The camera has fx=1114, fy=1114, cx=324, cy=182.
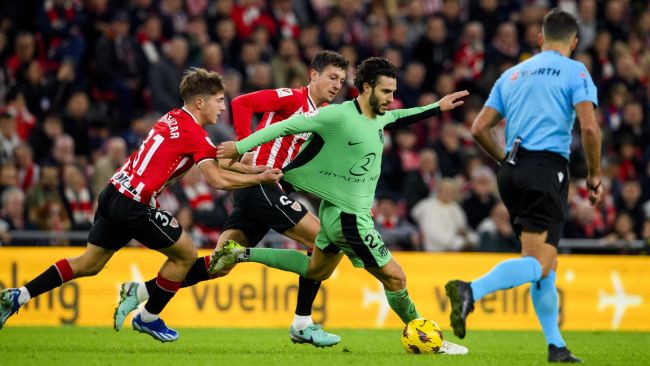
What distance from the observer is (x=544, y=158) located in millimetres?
7664

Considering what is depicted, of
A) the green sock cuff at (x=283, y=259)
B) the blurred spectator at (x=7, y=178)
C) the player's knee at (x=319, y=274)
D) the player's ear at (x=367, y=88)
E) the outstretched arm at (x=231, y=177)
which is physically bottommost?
the player's knee at (x=319, y=274)

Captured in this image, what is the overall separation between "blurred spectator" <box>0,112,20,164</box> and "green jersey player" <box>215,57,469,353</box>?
6.38 meters

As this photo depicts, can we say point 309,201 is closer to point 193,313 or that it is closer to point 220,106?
point 193,313

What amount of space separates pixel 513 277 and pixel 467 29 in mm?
10912

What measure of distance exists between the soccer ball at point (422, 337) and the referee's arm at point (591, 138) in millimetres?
1887

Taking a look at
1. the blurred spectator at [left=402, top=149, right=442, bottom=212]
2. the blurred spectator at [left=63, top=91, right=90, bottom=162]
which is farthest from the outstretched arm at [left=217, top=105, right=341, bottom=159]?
the blurred spectator at [left=402, top=149, right=442, bottom=212]

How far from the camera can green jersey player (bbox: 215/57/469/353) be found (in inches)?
338

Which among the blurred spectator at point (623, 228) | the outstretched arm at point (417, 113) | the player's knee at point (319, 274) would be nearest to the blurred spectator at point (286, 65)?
the blurred spectator at point (623, 228)

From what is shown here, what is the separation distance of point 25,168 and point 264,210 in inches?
233

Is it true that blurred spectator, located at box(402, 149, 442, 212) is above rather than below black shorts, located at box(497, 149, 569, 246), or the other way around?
below

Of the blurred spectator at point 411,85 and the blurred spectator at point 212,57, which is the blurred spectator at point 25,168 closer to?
the blurred spectator at point 212,57

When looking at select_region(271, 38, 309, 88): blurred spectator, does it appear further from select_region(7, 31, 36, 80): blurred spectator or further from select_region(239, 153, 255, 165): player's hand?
select_region(239, 153, 255, 165): player's hand

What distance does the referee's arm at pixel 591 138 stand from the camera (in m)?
7.44

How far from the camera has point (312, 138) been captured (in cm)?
884
